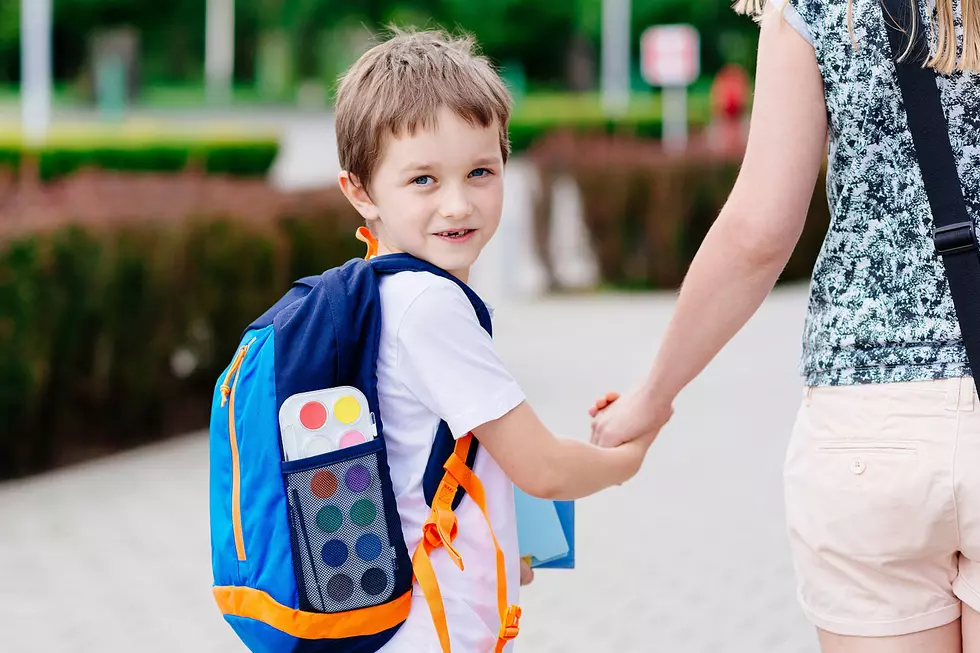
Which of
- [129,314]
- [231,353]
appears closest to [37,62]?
[231,353]

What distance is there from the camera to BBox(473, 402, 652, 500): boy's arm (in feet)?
6.80

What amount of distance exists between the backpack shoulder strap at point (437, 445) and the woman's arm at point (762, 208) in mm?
380

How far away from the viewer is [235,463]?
6.84 ft

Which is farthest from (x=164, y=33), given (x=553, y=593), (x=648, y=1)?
(x=553, y=593)

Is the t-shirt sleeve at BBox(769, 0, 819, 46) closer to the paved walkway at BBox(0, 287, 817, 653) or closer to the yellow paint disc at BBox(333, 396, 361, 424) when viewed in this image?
the yellow paint disc at BBox(333, 396, 361, 424)

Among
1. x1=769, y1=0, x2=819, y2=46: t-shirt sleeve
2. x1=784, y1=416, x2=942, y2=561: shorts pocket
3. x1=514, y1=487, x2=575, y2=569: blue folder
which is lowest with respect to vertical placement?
x1=514, y1=487, x2=575, y2=569: blue folder

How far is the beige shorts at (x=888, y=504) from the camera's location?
1960 mm

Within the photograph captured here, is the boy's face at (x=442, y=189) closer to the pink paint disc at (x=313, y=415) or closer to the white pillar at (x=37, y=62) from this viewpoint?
the pink paint disc at (x=313, y=415)

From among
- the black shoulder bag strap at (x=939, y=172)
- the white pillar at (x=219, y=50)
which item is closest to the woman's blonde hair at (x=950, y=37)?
the black shoulder bag strap at (x=939, y=172)

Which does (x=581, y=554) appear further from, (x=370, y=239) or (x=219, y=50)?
(x=219, y=50)

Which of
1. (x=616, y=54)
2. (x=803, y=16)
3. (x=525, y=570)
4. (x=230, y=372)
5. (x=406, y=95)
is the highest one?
(x=616, y=54)

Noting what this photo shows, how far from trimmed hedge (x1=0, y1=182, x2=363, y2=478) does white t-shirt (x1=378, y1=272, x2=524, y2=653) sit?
14.2 ft

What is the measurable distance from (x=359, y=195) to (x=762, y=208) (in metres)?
0.61

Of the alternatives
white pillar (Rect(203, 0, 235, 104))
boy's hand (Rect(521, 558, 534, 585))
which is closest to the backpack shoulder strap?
boy's hand (Rect(521, 558, 534, 585))
